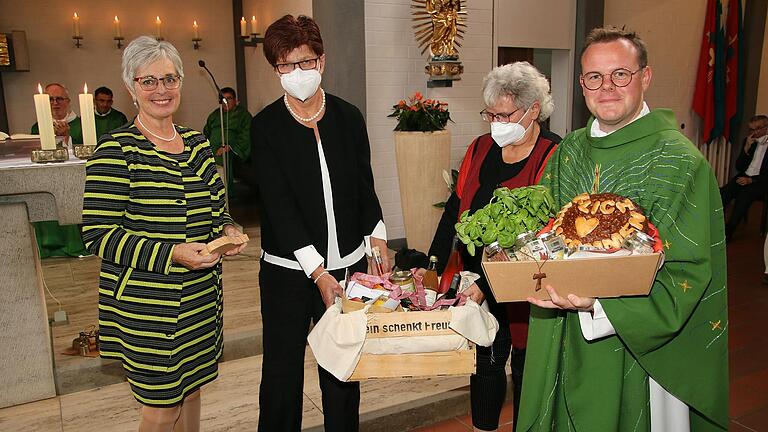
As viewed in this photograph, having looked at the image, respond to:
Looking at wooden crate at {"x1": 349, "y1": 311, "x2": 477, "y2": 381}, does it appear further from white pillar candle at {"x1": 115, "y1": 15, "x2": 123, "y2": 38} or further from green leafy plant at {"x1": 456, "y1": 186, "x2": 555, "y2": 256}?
white pillar candle at {"x1": 115, "y1": 15, "x2": 123, "y2": 38}

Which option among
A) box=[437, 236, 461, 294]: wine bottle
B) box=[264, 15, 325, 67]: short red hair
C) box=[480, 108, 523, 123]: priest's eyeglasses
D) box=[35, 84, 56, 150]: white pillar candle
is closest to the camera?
box=[264, 15, 325, 67]: short red hair

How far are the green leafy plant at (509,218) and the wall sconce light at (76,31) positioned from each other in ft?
25.3

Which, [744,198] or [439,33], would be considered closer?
[439,33]

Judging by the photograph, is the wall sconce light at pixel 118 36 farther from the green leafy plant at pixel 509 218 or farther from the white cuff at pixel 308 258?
the green leafy plant at pixel 509 218

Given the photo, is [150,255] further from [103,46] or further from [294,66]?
[103,46]

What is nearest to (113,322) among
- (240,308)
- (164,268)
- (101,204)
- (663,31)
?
(164,268)

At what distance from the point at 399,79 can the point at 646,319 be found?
4355 millimetres

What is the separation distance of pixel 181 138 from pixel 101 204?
36 cm

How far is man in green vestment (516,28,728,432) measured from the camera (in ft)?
4.86

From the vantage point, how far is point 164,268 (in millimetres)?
1789

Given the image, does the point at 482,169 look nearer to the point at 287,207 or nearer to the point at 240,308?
the point at 287,207

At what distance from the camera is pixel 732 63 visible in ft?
27.1

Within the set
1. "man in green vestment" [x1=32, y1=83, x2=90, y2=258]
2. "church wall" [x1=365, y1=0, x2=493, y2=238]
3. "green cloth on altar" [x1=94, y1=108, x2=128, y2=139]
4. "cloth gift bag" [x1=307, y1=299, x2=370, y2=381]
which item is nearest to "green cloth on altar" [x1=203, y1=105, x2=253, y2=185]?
"green cloth on altar" [x1=94, y1=108, x2=128, y2=139]

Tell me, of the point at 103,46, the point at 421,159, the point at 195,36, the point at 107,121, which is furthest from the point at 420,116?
the point at 103,46
